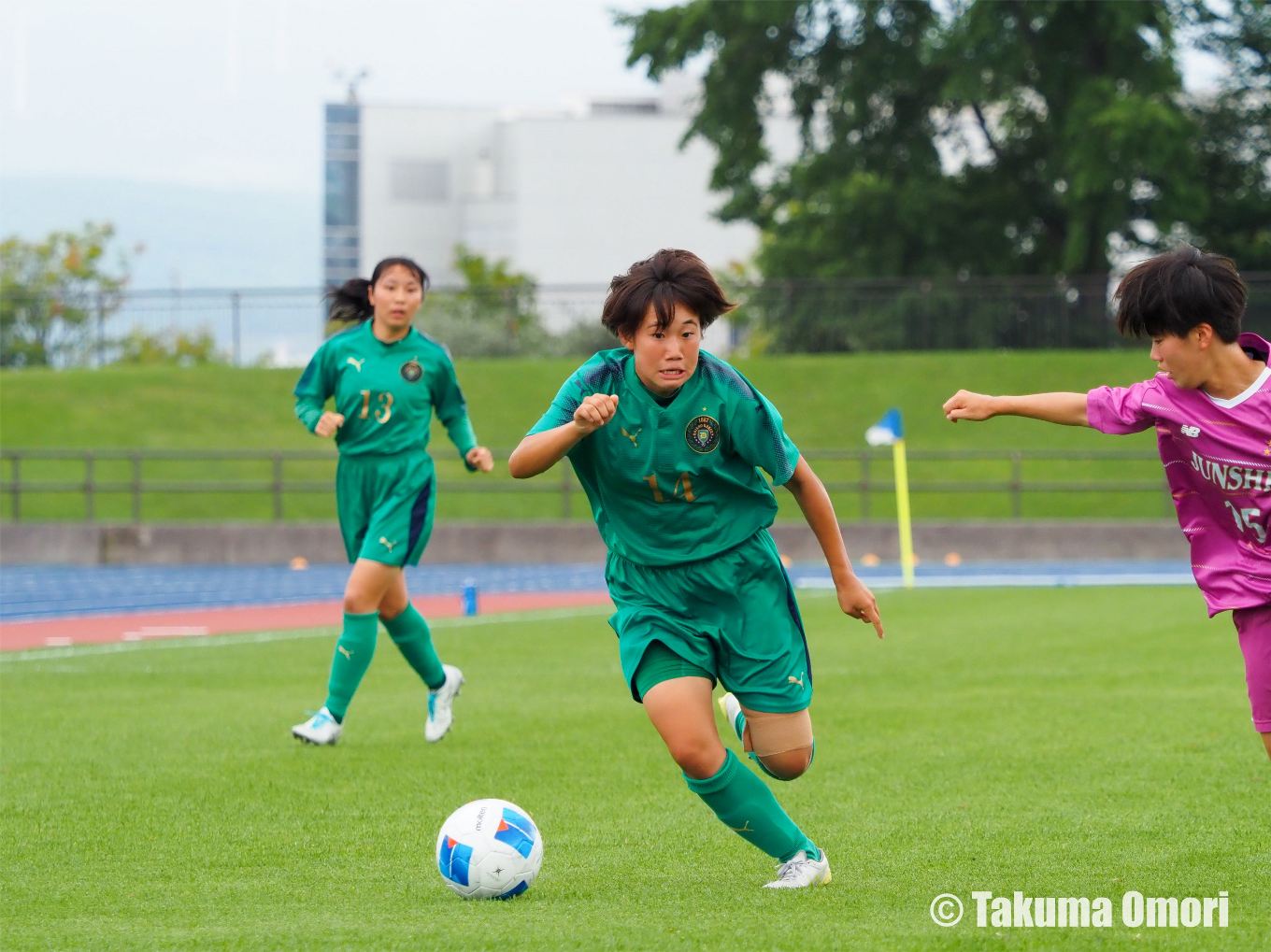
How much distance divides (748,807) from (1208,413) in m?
1.64

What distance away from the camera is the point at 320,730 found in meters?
7.31

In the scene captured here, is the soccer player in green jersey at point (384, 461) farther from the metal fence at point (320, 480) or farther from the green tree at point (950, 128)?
the green tree at point (950, 128)

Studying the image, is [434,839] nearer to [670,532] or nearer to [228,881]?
[228,881]

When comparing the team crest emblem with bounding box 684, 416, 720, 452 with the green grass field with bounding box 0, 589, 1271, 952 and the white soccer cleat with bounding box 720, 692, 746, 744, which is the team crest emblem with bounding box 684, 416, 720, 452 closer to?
the white soccer cleat with bounding box 720, 692, 746, 744

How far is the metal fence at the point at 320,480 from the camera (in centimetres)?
2430

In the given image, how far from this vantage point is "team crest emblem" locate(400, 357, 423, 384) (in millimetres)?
7785

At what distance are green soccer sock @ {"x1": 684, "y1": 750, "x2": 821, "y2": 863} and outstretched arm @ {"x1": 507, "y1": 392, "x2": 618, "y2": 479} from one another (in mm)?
965

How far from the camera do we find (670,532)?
4473mm

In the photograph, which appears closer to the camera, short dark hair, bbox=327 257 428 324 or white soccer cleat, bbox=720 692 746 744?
white soccer cleat, bbox=720 692 746 744

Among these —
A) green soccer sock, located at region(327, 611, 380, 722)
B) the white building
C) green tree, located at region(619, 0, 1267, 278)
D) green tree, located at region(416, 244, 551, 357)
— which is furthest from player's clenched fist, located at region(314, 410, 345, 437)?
the white building

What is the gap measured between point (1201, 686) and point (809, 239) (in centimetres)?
2847

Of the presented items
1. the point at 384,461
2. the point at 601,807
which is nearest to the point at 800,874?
the point at 601,807

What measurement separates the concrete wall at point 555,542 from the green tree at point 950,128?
10.8 m

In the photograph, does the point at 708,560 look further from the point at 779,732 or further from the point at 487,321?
the point at 487,321
